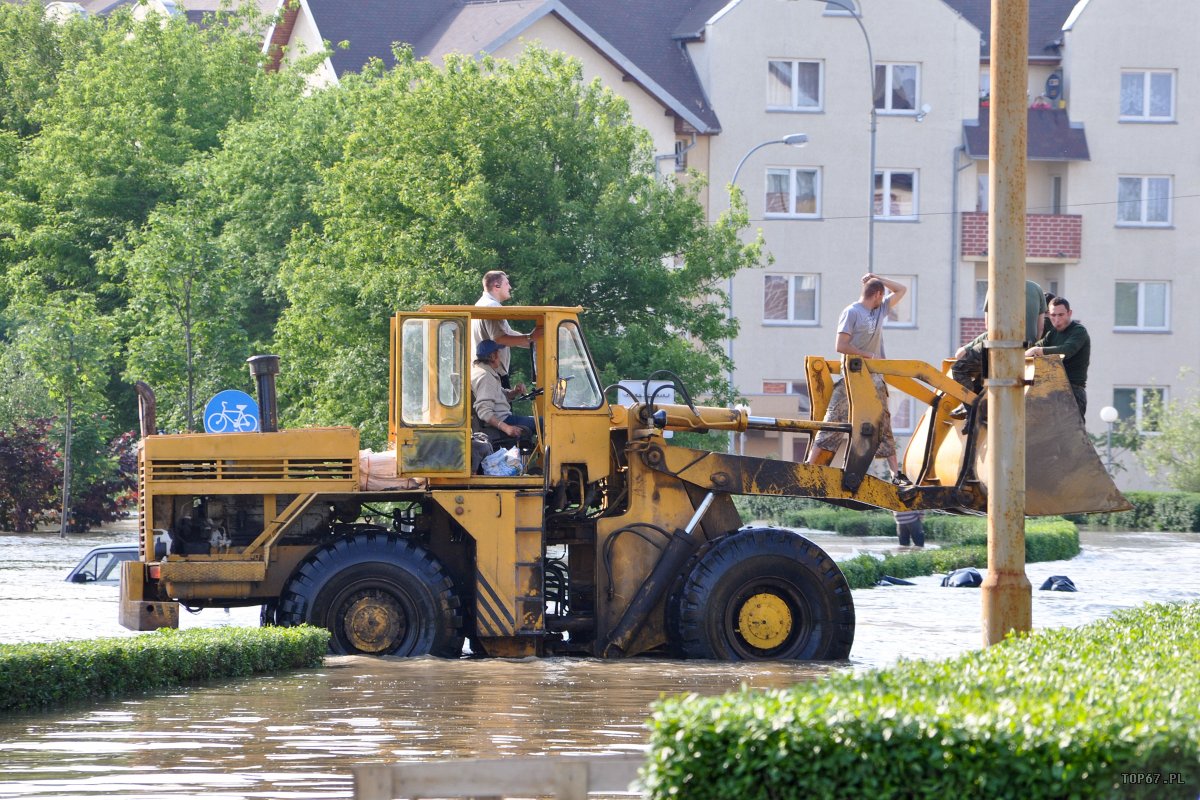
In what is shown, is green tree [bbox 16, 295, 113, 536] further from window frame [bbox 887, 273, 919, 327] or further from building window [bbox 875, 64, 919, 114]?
building window [bbox 875, 64, 919, 114]

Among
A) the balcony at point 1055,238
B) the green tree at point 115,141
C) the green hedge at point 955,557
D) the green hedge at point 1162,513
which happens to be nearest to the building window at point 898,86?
the balcony at point 1055,238

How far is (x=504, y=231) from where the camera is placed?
32.4 meters

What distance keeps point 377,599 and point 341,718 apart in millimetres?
3699

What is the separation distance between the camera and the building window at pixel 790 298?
190 ft

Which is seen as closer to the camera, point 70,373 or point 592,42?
point 70,373

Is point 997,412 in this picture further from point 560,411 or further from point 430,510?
point 430,510

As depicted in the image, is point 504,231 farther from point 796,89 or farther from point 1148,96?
point 1148,96

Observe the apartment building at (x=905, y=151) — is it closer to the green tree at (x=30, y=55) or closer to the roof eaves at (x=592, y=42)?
the roof eaves at (x=592, y=42)

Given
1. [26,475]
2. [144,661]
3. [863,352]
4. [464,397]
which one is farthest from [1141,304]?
[144,661]

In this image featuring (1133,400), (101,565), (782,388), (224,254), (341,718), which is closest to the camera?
(341,718)

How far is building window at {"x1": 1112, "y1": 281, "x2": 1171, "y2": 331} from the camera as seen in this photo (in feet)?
197

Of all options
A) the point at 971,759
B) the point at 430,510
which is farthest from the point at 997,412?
the point at 430,510

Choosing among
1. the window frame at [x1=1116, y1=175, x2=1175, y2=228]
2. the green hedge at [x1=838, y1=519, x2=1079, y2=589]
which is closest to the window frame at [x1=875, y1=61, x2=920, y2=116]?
the window frame at [x1=1116, y1=175, x2=1175, y2=228]

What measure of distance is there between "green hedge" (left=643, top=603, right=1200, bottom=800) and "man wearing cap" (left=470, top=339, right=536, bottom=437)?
875cm
